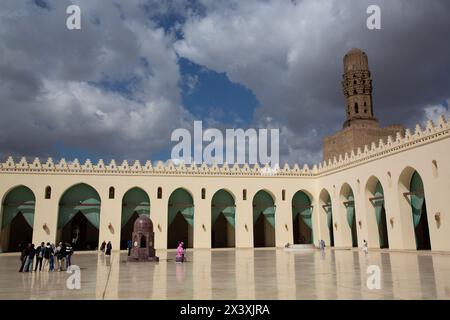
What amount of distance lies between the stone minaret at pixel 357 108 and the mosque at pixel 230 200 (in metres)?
8.34

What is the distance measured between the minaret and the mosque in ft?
33.7

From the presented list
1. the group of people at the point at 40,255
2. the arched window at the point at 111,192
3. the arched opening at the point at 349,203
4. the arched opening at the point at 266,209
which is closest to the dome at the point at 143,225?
the group of people at the point at 40,255

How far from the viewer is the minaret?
39.6m

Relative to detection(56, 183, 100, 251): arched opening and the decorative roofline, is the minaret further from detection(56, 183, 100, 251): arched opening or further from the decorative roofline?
detection(56, 183, 100, 251): arched opening

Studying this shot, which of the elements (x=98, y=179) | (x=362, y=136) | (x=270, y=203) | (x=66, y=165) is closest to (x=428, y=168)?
(x=270, y=203)

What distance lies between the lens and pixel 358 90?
131 ft

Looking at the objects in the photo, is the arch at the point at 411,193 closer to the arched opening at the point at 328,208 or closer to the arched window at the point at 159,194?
the arched opening at the point at 328,208

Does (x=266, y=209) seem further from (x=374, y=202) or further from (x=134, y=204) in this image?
(x=134, y=204)

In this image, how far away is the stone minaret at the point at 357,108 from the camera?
38312 mm

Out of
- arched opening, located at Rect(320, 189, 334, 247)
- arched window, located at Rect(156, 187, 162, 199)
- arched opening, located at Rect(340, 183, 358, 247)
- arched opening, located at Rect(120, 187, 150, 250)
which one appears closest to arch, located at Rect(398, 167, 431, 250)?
arched opening, located at Rect(340, 183, 358, 247)

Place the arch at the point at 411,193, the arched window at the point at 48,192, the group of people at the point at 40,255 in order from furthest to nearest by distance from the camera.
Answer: the arched window at the point at 48,192, the arch at the point at 411,193, the group of people at the point at 40,255

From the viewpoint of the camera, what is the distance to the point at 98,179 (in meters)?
28.9

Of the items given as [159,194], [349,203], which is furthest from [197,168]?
[349,203]
